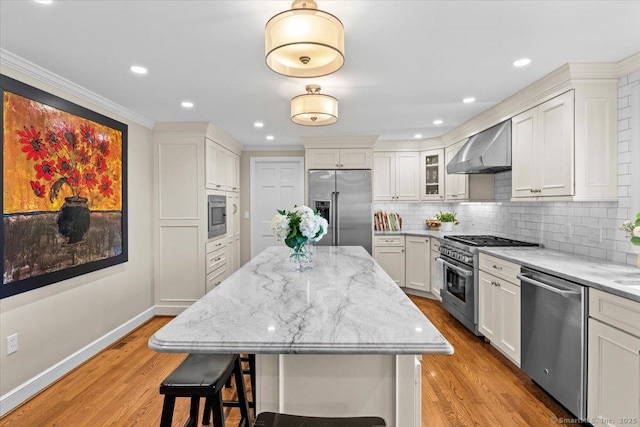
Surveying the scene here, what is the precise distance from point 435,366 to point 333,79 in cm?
259

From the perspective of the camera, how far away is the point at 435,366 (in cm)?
290

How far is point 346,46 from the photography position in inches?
85.0

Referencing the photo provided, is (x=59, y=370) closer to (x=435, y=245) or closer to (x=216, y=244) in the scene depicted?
(x=216, y=244)

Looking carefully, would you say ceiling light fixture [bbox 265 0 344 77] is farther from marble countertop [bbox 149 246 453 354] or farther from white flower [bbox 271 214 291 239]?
marble countertop [bbox 149 246 453 354]

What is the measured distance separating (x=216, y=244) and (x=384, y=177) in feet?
9.05

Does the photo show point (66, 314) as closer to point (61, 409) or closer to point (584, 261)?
point (61, 409)

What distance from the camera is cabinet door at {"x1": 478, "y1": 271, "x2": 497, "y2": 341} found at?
305 centimetres

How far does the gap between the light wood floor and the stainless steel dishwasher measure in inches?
7.6

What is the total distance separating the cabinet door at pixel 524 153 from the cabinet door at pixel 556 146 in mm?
63

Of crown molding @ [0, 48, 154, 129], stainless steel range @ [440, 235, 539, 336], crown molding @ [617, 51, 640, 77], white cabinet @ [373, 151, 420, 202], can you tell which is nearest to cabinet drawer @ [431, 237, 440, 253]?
stainless steel range @ [440, 235, 539, 336]

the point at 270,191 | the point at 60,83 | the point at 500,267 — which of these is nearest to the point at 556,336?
the point at 500,267

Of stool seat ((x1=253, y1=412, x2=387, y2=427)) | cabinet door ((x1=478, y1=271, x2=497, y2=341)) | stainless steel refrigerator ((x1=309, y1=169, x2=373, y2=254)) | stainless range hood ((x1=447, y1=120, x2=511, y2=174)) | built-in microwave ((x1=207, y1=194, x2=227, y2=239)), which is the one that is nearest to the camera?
stool seat ((x1=253, y1=412, x2=387, y2=427))

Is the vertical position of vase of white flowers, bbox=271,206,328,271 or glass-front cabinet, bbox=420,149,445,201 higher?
glass-front cabinet, bbox=420,149,445,201

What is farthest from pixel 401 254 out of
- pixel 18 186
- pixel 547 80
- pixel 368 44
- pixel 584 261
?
pixel 18 186
